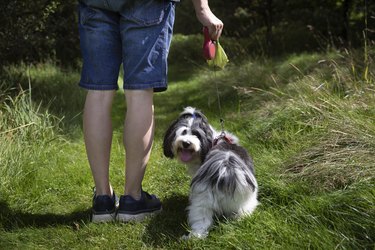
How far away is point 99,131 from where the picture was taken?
3.02 m

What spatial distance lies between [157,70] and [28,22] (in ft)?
14.0

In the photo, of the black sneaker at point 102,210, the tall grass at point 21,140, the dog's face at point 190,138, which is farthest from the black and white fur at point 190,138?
the tall grass at point 21,140

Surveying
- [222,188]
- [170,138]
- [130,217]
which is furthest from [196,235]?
[170,138]

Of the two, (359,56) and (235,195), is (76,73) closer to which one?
(359,56)

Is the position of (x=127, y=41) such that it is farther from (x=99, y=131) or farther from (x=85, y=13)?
(x=99, y=131)

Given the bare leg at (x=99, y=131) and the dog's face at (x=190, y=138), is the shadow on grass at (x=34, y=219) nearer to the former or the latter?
the bare leg at (x=99, y=131)

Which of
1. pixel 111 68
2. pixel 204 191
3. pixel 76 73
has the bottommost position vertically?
pixel 76 73

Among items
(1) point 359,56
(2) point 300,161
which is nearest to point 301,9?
(1) point 359,56

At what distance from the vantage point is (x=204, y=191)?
2791mm

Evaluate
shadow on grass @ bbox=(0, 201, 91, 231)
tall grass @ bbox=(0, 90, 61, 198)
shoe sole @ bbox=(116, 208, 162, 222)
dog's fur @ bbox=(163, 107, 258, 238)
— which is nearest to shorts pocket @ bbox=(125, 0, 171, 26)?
dog's fur @ bbox=(163, 107, 258, 238)

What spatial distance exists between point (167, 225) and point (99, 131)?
663 mm

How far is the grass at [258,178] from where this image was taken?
8.53 feet

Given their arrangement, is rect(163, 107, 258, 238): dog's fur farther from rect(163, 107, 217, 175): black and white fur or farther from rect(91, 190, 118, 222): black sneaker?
rect(91, 190, 118, 222): black sneaker

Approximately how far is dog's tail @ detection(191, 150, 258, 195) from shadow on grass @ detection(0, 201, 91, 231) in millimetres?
818
